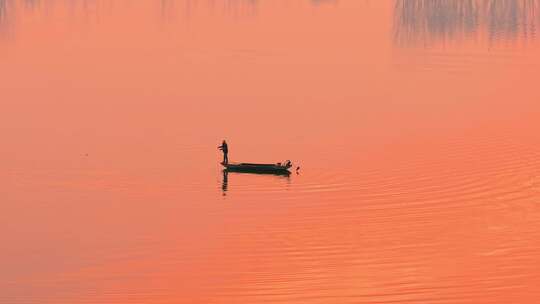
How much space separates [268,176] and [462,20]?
6904 centimetres

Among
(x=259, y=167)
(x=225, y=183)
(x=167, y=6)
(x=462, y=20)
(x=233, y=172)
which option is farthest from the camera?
(x=167, y=6)

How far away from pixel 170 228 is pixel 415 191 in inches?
320

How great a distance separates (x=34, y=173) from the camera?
146 ft

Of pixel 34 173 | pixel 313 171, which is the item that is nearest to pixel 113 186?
pixel 34 173

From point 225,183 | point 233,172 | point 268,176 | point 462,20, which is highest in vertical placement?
point 462,20

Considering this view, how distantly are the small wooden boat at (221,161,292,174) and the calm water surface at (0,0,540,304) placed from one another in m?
0.36

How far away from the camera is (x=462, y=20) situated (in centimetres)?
11094

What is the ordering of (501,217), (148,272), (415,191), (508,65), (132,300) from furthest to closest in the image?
(508,65) → (415,191) → (501,217) → (148,272) → (132,300)

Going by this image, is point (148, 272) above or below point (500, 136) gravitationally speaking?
below

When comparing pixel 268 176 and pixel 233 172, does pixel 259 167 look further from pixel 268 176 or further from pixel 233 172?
pixel 233 172

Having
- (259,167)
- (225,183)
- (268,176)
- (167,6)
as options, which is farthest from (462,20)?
(225,183)

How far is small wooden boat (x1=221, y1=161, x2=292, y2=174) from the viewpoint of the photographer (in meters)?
44.4

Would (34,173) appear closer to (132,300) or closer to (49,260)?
(49,260)

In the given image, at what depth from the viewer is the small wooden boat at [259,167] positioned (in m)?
44.4
